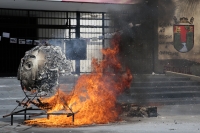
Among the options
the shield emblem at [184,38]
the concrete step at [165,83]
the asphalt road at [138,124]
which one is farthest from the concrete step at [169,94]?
the shield emblem at [184,38]

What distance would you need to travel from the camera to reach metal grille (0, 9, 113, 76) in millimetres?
20625

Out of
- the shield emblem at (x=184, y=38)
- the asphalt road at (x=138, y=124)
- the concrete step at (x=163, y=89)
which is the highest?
the shield emblem at (x=184, y=38)

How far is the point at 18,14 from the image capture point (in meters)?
20.9

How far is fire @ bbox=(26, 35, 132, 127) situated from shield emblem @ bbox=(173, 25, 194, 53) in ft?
24.4

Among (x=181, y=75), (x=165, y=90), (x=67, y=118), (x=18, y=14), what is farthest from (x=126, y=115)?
(x=18, y=14)

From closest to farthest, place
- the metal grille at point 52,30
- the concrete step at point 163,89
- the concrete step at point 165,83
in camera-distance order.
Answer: the concrete step at point 163,89 → the concrete step at point 165,83 → the metal grille at point 52,30

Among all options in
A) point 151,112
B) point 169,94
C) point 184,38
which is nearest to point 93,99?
point 151,112

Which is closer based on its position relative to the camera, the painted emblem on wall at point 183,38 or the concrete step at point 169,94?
the concrete step at point 169,94

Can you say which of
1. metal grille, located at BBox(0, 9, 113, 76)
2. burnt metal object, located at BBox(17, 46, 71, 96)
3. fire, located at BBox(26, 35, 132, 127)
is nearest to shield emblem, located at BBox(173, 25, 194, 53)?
metal grille, located at BBox(0, 9, 113, 76)

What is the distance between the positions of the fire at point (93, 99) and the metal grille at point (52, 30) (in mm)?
5675

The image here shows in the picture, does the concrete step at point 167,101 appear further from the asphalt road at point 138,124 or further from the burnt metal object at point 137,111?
the burnt metal object at point 137,111

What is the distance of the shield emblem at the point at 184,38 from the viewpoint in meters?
21.6

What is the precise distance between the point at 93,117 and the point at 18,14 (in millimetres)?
9778

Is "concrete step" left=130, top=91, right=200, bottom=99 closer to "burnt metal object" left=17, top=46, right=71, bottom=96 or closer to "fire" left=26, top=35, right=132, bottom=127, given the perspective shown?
"fire" left=26, top=35, right=132, bottom=127
